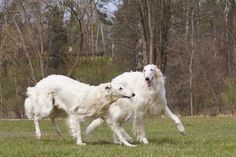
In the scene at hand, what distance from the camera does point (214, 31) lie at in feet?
154

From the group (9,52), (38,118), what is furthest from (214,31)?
(38,118)

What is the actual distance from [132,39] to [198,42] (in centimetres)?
576

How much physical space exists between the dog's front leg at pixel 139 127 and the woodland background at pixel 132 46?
17325mm

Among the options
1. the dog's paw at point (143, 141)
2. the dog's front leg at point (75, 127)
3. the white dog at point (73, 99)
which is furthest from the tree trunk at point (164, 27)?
the dog's front leg at point (75, 127)

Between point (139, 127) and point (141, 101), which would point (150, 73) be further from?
point (139, 127)

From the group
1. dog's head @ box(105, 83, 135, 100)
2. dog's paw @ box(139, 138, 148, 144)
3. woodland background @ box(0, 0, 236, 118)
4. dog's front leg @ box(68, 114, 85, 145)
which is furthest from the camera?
woodland background @ box(0, 0, 236, 118)

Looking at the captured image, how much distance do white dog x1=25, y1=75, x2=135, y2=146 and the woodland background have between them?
1690cm

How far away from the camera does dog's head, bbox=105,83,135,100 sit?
10875 millimetres

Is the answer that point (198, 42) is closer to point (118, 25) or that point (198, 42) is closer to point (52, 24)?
point (118, 25)

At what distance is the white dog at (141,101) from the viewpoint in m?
11.6

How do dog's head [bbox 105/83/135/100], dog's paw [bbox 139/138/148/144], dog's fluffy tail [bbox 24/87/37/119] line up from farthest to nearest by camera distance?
dog's fluffy tail [bbox 24/87/37/119] → dog's paw [bbox 139/138/148/144] → dog's head [bbox 105/83/135/100]

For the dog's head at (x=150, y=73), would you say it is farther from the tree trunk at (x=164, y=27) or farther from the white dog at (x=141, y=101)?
the tree trunk at (x=164, y=27)

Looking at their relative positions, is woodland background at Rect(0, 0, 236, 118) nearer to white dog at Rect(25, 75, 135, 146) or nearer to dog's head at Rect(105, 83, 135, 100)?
white dog at Rect(25, 75, 135, 146)

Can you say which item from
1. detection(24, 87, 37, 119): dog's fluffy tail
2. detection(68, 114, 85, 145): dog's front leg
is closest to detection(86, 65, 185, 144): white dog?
detection(68, 114, 85, 145): dog's front leg
